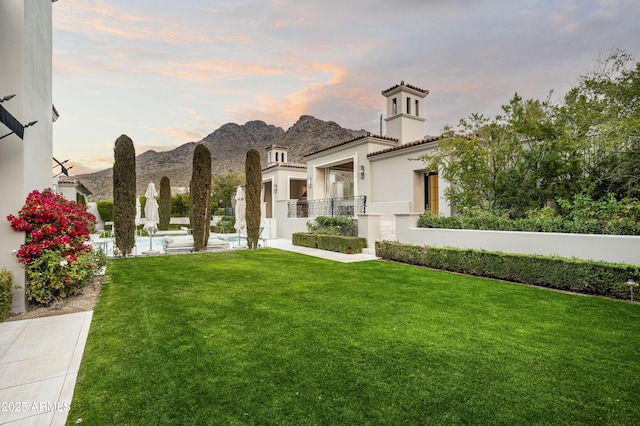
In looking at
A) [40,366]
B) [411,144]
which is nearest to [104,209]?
[411,144]

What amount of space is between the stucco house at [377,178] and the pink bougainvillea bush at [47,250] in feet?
33.1

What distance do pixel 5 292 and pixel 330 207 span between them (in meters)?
14.8

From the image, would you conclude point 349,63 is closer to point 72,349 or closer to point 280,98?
point 280,98

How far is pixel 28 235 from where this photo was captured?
534cm

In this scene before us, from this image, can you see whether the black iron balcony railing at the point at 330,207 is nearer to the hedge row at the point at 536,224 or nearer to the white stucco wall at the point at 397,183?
the white stucco wall at the point at 397,183

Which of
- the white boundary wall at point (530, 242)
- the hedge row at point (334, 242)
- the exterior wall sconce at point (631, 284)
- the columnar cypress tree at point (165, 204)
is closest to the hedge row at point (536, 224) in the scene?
the white boundary wall at point (530, 242)

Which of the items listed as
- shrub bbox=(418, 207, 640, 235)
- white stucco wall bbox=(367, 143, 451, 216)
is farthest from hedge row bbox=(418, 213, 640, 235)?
white stucco wall bbox=(367, 143, 451, 216)

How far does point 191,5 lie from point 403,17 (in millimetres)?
9301

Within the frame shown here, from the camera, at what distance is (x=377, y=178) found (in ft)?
54.6

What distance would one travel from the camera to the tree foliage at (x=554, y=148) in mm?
8617

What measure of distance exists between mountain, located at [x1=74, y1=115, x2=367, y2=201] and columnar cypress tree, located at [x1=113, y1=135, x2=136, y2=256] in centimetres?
5256

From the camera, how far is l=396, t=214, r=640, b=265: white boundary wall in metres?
6.71

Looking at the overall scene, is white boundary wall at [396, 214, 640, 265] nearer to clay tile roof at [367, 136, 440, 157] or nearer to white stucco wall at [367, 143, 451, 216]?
white stucco wall at [367, 143, 451, 216]

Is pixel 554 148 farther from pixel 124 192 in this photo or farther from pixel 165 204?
pixel 165 204
